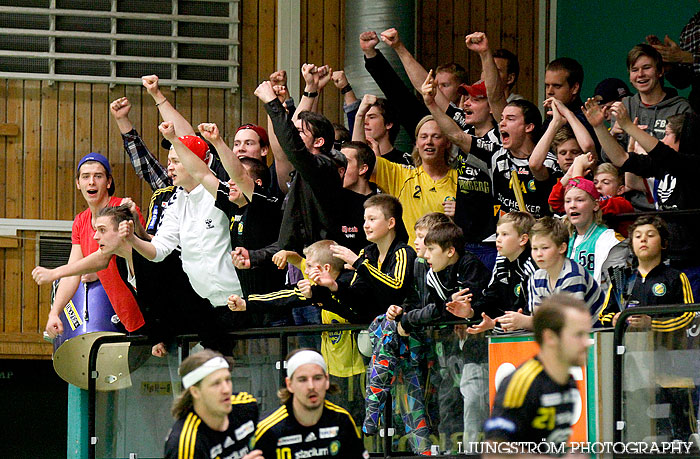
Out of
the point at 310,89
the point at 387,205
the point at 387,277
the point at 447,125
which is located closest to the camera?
the point at 387,277

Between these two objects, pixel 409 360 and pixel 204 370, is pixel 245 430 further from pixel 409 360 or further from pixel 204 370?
pixel 409 360

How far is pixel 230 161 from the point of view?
23.1ft

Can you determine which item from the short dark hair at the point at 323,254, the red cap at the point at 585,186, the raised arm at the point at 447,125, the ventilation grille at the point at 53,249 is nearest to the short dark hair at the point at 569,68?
the raised arm at the point at 447,125

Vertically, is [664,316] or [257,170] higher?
[257,170]

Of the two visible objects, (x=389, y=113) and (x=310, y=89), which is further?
(x=389, y=113)

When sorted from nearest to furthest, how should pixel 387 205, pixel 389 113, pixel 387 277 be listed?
pixel 387 277, pixel 387 205, pixel 389 113

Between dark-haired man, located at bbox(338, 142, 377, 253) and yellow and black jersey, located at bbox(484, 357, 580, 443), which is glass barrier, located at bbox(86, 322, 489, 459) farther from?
yellow and black jersey, located at bbox(484, 357, 580, 443)

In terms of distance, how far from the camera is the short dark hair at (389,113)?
7.99m

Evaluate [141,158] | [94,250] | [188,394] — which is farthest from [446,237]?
[141,158]

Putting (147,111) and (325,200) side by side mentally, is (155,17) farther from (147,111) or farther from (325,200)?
(325,200)

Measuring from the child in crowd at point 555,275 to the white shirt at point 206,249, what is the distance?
2.11m

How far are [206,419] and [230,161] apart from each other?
2.07 meters

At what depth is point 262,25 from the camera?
10.9m

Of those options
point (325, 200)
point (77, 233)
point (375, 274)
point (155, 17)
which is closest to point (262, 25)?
point (155, 17)
